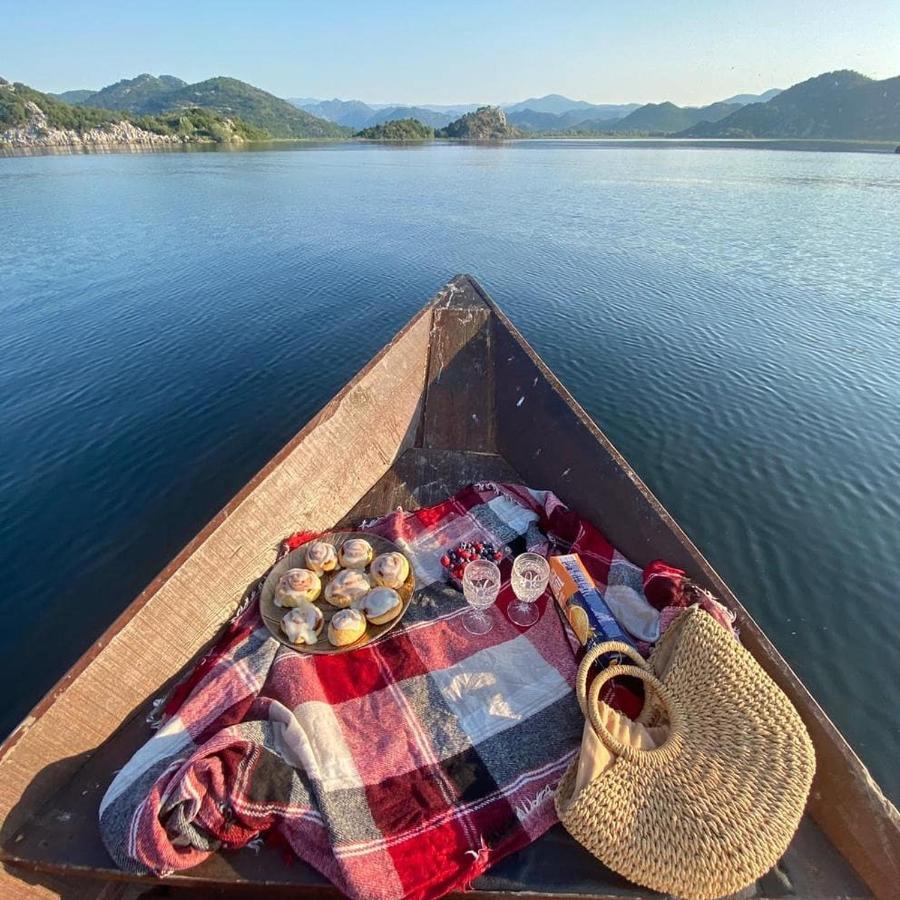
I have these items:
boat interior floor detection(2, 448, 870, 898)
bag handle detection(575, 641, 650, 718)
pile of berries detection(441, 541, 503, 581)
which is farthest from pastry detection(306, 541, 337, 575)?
bag handle detection(575, 641, 650, 718)

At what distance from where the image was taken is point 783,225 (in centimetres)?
2283

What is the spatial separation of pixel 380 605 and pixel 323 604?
0.48 meters

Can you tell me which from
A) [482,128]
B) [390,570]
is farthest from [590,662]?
[482,128]

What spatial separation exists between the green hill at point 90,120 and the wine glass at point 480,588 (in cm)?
11022

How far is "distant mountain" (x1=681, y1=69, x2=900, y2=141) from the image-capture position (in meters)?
89.2

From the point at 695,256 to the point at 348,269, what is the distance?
1358 centimetres

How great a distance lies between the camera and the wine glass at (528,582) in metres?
3.39

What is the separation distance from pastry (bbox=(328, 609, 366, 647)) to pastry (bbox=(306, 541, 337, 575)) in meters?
0.48

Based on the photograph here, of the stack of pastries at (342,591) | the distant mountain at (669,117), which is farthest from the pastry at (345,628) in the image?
the distant mountain at (669,117)

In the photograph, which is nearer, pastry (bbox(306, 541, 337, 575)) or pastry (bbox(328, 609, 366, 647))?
pastry (bbox(328, 609, 366, 647))

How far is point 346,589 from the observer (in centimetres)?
344


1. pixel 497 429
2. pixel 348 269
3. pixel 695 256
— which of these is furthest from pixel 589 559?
pixel 695 256

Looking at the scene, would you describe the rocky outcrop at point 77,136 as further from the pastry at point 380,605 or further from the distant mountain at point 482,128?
the pastry at point 380,605

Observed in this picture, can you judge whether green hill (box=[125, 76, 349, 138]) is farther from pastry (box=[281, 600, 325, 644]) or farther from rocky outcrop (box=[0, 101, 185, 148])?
pastry (box=[281, 600, 325, 644])
